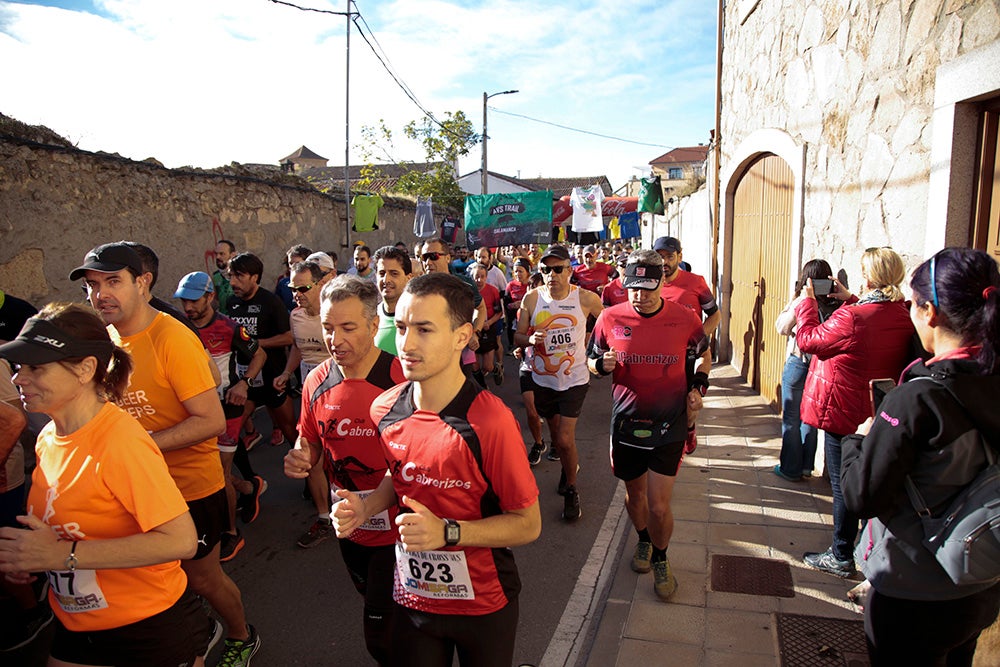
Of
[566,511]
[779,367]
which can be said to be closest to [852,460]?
[566,511]

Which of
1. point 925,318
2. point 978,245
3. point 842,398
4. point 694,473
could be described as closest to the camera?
point 925,318

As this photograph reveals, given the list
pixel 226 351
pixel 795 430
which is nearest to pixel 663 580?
pixel 795 430

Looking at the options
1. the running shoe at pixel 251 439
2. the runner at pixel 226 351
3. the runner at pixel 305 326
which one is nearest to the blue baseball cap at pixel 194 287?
the runner at pixel 226 351

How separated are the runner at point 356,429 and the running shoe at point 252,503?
2451 mm

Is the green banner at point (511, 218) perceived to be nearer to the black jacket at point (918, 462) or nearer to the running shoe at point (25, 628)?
the running shoe at point (25, 628)

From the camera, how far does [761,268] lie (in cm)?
795

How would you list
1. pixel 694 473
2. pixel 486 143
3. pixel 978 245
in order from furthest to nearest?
1. pixel 486 143
2. pixel 694 473
3. pixel 978 245

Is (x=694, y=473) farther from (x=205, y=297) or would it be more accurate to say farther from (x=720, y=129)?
(x=720, y=129)

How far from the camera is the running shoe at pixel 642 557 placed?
417cm

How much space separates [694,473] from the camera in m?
5.89

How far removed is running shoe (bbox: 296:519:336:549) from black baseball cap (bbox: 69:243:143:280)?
241 centimetres

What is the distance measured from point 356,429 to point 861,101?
4816mm

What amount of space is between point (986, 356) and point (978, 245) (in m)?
2.38

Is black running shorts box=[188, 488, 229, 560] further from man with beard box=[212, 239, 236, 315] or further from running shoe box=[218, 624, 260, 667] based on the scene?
man with beard box=[212, 239, 236, 315]
